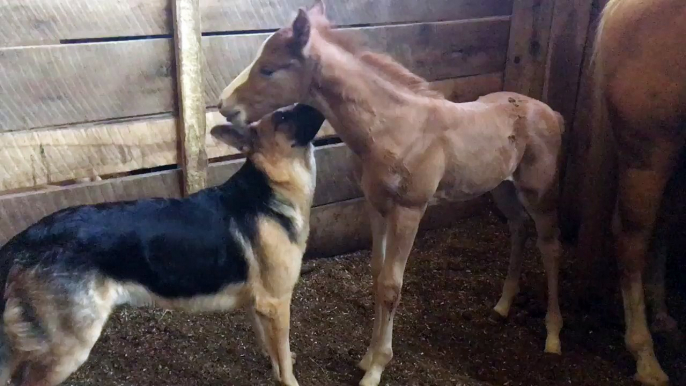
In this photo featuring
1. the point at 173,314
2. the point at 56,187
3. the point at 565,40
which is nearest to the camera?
the point at 56,187

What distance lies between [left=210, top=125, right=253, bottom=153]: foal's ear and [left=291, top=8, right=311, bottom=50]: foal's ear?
356mm

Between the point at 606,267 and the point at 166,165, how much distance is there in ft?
7.21

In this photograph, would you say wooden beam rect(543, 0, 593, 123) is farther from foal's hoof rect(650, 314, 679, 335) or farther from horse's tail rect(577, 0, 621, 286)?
foal's hoof rect(650, 314, 679, 335)

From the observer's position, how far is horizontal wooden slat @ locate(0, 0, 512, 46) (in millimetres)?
2244

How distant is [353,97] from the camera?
6.73ft

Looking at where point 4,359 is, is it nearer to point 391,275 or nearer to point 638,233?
point 391,275

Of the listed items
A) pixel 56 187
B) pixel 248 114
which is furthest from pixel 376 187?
pixel 56 187

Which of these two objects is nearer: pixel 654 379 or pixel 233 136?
pixel 233 136

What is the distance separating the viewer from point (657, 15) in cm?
211

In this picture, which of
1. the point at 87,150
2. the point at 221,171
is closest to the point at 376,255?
the point at 221,171

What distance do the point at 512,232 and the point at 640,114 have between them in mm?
833

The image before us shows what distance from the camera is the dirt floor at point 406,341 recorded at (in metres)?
2.31

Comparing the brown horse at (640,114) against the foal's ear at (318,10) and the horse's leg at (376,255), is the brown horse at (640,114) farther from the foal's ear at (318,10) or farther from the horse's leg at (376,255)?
the foal's ear at (318,10)

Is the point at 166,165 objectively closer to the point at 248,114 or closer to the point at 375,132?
the point at 248,114
